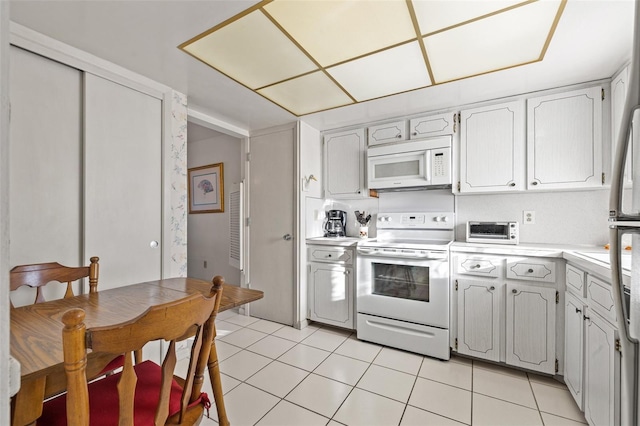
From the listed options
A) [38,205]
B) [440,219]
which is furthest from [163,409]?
[440,219]

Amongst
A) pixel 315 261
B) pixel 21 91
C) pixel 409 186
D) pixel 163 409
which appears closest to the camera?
pixel 163 409

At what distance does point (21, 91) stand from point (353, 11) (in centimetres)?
188

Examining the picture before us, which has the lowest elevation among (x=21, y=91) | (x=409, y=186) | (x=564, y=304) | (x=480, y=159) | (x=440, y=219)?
(x=564, y=304)

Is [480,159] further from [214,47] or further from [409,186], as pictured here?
[214,47]

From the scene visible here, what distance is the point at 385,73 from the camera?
207 centimetres

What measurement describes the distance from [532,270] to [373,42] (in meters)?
1.95

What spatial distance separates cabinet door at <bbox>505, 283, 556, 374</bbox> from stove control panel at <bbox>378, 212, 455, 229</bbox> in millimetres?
855

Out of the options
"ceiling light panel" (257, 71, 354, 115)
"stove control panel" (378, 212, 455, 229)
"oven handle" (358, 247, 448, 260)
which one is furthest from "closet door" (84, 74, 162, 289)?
"stove control panel" (378, 212, 455, 229)

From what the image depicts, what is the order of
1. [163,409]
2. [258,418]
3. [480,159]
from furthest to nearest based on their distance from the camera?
[480,159] → [258,418] → [163,409]

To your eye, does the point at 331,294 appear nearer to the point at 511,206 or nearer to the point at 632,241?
the point at 511,206

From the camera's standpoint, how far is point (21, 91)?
1576mm

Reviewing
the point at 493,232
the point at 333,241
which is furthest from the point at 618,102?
the point at 333,241

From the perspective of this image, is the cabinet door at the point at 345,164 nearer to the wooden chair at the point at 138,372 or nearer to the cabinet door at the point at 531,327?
the cabinet door at the point at 531,327

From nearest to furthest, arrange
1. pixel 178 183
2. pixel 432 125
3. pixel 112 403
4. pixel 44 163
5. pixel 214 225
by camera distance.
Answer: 1. pixel 112 403
2. pixel 44 163
3. pixel 178 183
4. pixel 432 125
5. pixel 214 225
